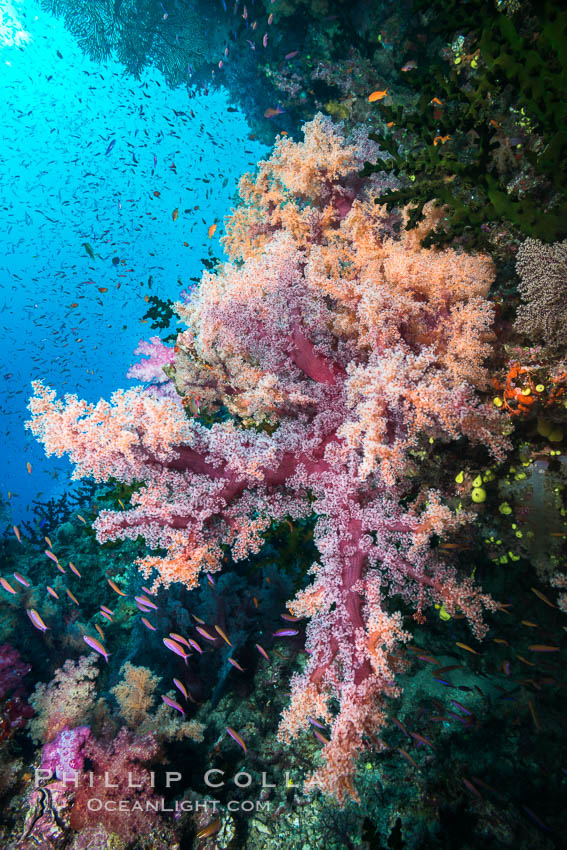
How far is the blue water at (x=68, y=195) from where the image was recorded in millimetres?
49406

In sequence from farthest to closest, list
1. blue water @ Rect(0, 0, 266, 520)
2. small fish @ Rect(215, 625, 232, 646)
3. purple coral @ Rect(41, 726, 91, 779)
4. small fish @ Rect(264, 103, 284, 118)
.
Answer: blue water @ Rect(0, 0, 266, 520)
small fish @ Rect(264, 103, 284, 118)
small fish @ Rect(215, 625, 232, 646)
purple coral @ Rect(41, 726, 91, 779)

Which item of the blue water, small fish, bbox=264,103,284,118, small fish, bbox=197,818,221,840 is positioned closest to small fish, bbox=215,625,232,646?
small fish, bbox=197,818,221,840

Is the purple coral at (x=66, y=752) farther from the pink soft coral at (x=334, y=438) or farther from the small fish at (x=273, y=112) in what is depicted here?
the small fish at (x=273, y=112)

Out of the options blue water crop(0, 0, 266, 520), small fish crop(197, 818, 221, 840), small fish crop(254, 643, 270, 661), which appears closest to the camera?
small fish crop(197, 818, 221, 840)

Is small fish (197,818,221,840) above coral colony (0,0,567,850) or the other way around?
the other way around

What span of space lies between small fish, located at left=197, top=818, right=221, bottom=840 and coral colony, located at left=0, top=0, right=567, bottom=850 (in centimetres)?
3

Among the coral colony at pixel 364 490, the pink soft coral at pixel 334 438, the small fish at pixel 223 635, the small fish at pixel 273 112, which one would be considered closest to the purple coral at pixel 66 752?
the coral colony at pixel 364 490

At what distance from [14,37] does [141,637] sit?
60776 millimetres

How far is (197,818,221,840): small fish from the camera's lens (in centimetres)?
374

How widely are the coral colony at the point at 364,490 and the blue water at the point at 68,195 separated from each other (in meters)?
41.8

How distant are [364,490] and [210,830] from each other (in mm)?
3937

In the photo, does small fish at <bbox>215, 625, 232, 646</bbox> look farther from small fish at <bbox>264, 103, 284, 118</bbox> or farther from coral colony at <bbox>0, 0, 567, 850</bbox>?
small fish at <bbox>264, 103, 284, 118</bbox>

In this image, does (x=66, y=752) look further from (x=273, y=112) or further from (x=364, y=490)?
(x=273, y=112)

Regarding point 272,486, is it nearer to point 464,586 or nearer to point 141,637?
point 464,586
